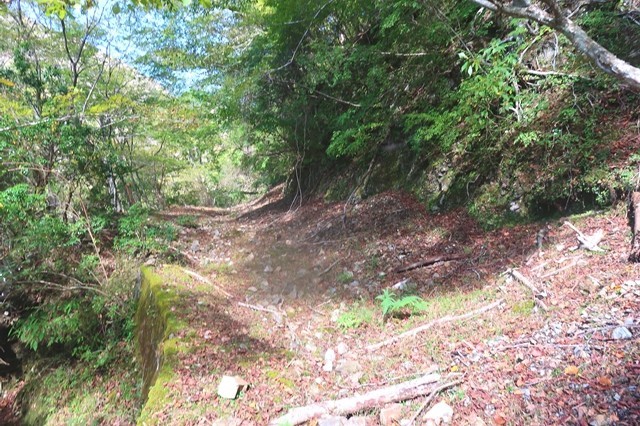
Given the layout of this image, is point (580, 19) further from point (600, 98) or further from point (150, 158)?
point (150, 158)

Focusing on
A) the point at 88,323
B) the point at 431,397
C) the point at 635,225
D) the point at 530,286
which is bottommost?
the point at 88,323

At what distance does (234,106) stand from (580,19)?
7.60 m

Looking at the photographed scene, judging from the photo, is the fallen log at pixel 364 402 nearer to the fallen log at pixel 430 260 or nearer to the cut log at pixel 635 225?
the cut log at pixel 635 225

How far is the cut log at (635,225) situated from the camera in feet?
10.2

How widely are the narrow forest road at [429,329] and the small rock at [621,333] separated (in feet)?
0.04

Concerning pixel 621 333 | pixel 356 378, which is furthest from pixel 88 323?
pixel 621 333

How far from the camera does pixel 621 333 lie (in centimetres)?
226

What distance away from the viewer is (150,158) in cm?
1438

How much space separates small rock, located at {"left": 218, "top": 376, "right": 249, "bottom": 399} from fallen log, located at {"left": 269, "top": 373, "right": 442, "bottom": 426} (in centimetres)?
54

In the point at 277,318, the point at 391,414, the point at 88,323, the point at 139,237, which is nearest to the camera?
the point at 391,414

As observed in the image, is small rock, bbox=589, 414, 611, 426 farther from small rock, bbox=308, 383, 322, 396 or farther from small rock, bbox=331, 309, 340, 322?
small rock, bbox=331, 309, 340, 322

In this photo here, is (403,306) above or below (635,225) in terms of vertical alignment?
below

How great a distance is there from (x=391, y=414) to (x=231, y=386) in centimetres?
150

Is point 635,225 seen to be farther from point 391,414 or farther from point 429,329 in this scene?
point 391,414
